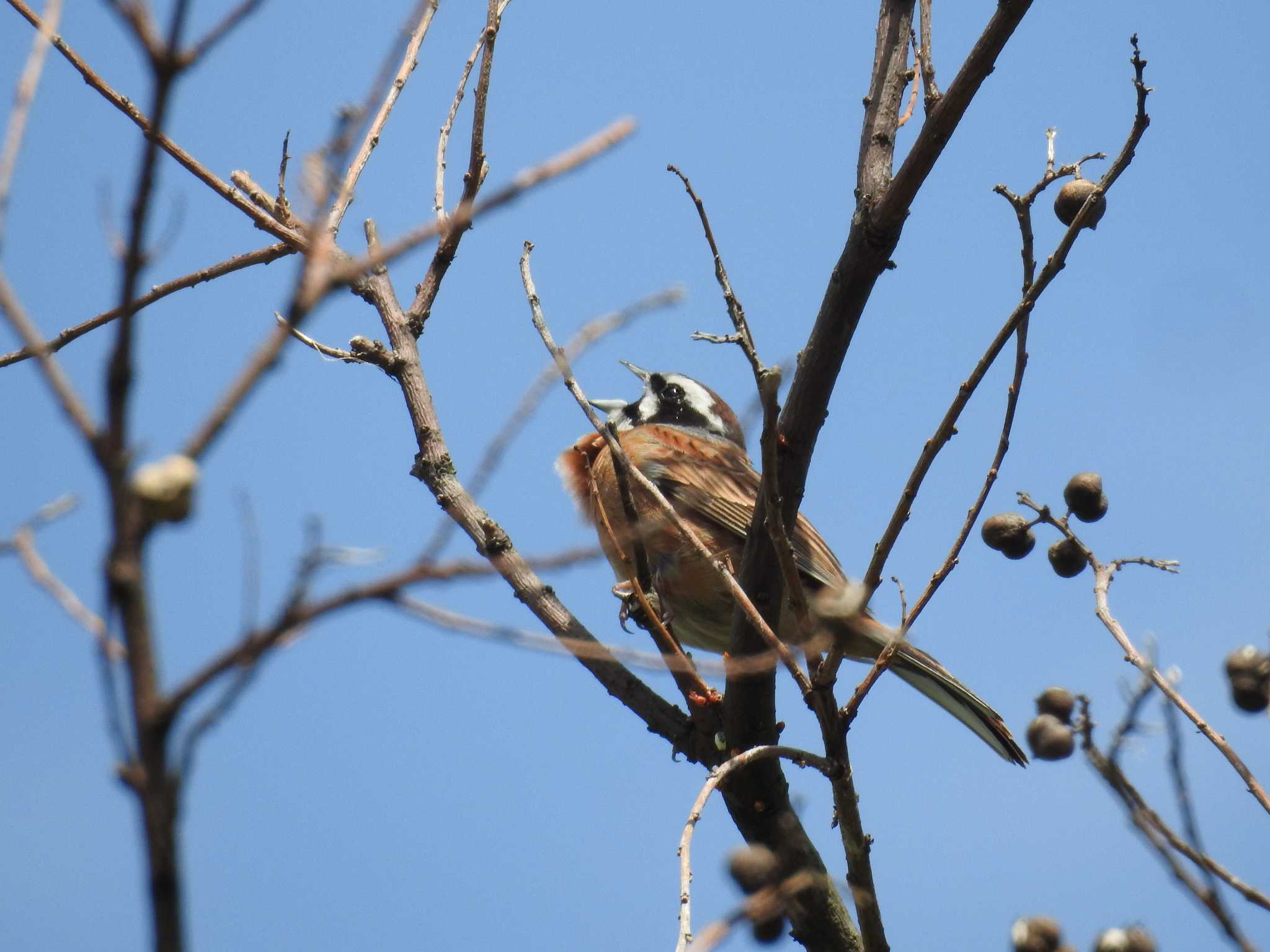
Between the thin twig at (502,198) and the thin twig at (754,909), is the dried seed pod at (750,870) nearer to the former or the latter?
the thin twig at (754,909)

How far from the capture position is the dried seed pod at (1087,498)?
3.99 meters

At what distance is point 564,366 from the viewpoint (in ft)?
8.22

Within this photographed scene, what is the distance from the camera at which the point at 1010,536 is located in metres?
4.08

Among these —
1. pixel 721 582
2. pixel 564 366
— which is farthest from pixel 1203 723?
pixel 721 582

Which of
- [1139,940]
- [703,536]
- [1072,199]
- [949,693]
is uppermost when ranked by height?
[703,536]

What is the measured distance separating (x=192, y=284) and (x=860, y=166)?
231cm

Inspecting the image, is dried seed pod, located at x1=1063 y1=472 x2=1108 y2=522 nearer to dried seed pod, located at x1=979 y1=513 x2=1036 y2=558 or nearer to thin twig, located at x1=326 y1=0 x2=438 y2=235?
dried seed pod, located at x1=979 y1=513 x2=1036 y2=558

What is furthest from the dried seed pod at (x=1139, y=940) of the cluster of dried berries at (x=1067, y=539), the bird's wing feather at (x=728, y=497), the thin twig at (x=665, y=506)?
the bird's wing feather at (x=728, y=497)

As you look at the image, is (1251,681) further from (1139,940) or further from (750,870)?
(750,870)

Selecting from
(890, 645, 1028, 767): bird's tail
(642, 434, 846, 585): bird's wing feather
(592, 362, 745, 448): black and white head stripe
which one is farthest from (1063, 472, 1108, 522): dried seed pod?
(592, 362, 745, 448): black and white head stripe

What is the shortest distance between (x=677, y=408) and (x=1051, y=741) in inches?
226

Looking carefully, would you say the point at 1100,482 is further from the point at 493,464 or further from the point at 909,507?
the point at 493,464

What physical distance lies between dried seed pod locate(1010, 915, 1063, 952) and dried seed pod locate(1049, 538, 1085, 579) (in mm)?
1541

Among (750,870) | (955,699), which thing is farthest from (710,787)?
(955,699)
